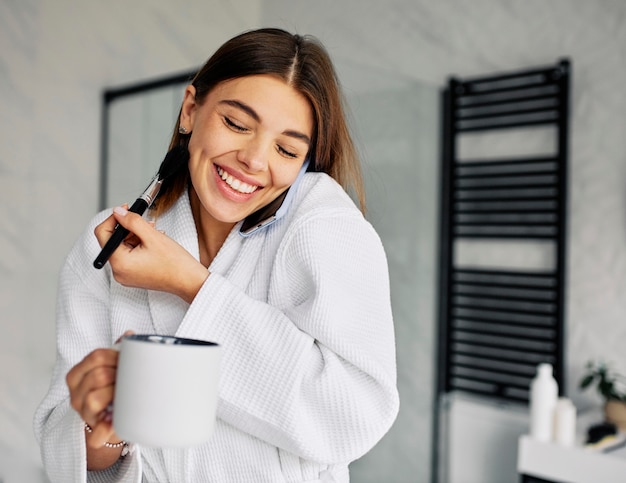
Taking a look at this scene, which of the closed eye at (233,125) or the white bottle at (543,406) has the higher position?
the closed eye at (233,125)

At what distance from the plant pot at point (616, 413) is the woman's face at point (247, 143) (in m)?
1.61

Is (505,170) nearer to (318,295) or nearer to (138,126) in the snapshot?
(138,126)

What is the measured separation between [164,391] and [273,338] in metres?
0.20

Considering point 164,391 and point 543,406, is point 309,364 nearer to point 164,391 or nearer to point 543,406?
point 164,391

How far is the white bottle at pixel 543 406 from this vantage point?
79.0 inches

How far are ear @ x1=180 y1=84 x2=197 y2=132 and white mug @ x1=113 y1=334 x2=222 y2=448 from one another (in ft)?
1.36

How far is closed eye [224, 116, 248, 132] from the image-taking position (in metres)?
0.76

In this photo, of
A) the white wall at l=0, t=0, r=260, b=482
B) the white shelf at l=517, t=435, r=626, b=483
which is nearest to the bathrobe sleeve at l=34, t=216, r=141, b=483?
the white shelf at l=517, t=435, r=626, b=483

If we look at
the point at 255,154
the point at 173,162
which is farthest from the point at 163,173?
the point at 255,154

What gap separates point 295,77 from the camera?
0.77 metres

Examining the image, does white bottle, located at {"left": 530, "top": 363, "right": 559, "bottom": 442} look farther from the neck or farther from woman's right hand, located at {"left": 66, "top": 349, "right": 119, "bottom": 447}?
woman's right hand, located at {"left": 66, "top": 349, "right": 119, "bottom": 447}

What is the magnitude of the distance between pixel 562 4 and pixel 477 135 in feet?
1.70

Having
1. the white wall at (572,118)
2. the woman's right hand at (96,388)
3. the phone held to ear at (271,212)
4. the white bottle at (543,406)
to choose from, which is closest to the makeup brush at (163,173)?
the phone held to ear at (271,212)

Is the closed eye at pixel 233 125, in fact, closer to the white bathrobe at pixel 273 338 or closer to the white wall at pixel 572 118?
the white bathrobe at pixel 273 338
